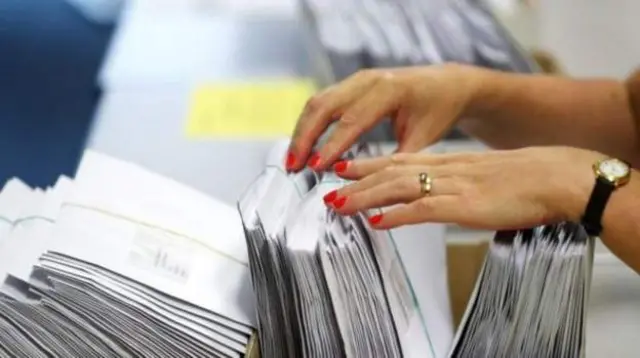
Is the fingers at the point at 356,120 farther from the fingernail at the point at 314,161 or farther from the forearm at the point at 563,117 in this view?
the forearm at the point at 563,117

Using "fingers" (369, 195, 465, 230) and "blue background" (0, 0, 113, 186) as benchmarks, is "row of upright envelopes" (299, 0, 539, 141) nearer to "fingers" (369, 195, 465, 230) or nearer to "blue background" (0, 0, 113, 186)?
"blue background" (0, 0, 113, 186)

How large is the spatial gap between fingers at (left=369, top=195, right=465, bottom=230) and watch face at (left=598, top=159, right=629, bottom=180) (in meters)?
0.11

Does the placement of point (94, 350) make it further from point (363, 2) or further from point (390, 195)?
point (363, 2)

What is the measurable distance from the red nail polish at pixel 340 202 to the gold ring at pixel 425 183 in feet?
0.20

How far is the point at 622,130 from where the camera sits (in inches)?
37.0

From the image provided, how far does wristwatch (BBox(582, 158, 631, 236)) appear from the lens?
63 centimetres

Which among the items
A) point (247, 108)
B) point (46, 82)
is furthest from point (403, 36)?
point (46, 82)

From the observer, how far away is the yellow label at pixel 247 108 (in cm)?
119

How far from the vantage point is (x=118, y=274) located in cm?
61

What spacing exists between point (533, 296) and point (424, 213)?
0.10m

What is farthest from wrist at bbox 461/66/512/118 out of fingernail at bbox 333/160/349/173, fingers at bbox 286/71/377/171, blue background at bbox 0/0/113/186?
blue background at bbox 0/0/113/186

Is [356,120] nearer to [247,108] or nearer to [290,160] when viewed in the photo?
[290,160]

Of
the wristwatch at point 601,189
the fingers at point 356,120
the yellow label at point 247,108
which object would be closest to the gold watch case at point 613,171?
the wristwatch at point 601,189

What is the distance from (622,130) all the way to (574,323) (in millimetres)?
407
